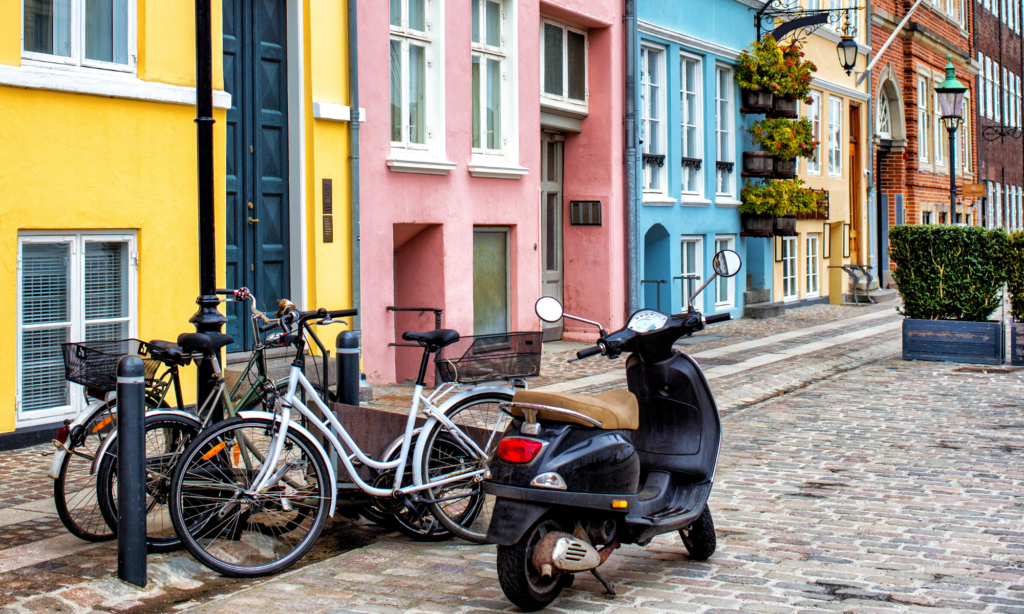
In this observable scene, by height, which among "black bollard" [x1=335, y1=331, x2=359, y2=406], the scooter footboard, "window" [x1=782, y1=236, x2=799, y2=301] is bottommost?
the scooter footboard

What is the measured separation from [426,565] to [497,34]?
32.6ft

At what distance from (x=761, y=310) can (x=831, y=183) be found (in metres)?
5.47

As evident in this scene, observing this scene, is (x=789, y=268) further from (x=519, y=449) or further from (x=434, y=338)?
(x=519, y=449)

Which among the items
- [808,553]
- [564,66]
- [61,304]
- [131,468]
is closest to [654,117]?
[564,66]

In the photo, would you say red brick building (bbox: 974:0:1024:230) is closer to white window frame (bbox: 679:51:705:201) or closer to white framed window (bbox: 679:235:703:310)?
white window frame (bbox: 679:51:705:201)

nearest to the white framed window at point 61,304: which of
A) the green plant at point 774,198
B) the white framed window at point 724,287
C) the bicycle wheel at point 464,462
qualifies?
the bicycle wheel at point 464,462

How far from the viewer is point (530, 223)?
14.8m

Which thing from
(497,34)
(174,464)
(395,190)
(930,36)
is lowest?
(174,464)

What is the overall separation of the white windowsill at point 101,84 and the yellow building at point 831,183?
14.9 m

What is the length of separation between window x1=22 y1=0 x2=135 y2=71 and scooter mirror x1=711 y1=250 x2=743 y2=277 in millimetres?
5790

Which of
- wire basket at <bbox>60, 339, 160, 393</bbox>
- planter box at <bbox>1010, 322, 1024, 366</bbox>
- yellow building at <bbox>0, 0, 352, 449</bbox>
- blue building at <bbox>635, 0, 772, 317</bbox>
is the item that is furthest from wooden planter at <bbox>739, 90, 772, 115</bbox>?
wire basket at <bbox>60, 339, 160, 393</bbox>

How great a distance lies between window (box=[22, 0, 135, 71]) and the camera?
8.91 meters

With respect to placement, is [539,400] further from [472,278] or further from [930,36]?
[930,36]

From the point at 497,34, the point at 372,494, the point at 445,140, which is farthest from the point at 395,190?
the point at 372,494
